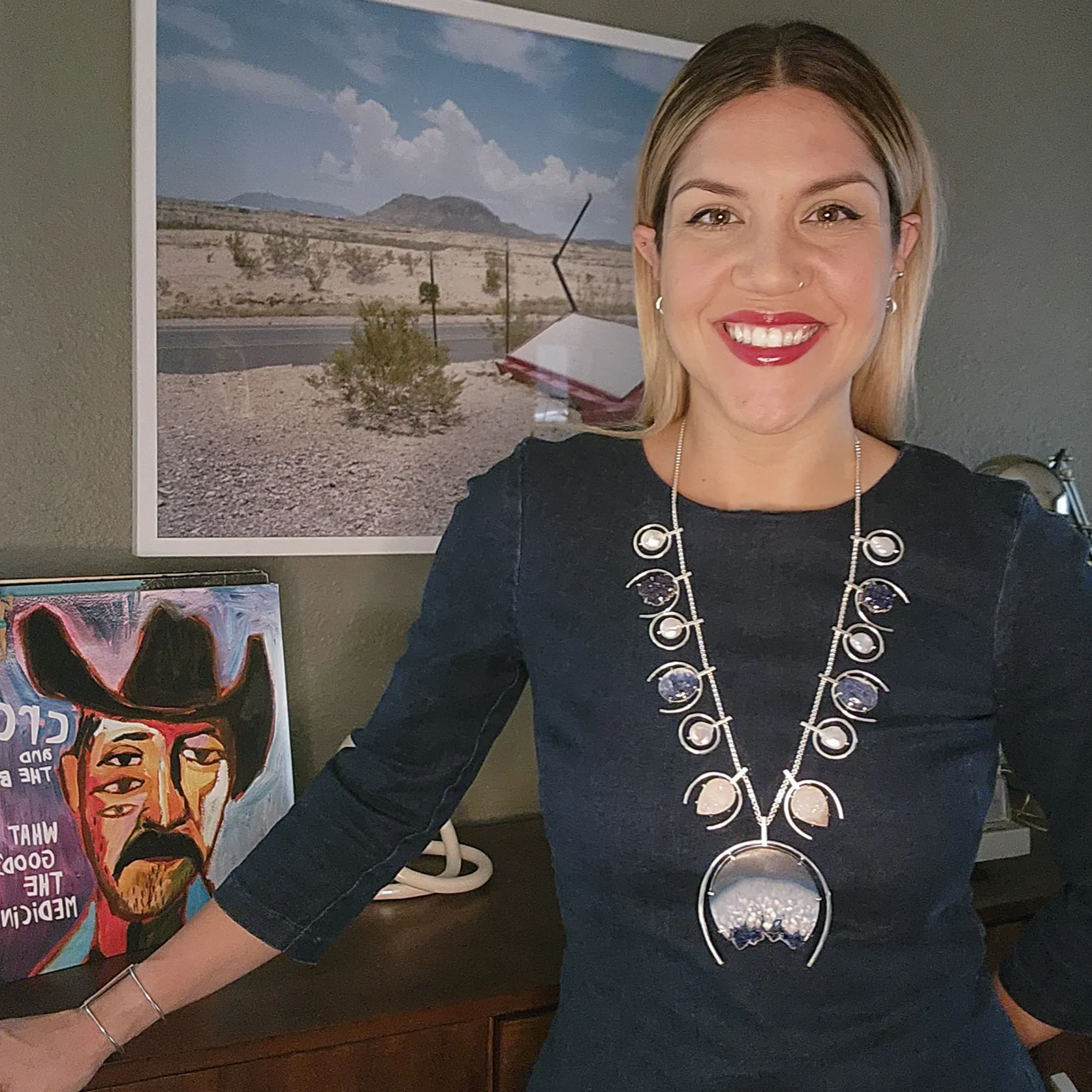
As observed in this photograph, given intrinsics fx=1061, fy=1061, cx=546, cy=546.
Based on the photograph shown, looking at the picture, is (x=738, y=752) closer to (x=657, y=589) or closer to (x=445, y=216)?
(x=657, y=589)

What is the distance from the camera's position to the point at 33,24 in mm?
1165

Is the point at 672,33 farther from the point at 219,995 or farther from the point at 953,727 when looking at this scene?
the point at 219,995

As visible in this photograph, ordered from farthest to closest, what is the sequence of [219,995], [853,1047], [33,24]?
[33,24]
[219,995]
[853,1047]

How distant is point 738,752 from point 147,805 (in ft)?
2.11

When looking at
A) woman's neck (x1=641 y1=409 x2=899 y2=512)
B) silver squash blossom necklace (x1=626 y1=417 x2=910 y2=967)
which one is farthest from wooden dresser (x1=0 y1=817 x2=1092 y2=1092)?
woman's neck (x1=641 y1=409 x2=899 y2=512)

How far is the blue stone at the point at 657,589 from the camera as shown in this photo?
986 mm

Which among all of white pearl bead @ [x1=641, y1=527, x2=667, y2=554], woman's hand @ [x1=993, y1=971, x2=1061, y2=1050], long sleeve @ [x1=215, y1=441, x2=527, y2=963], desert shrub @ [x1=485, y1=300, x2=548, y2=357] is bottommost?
woman's hand @ [x1=993, y1=971, x2=1061, y2=1050]

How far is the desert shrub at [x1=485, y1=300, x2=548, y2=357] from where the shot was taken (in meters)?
1.40

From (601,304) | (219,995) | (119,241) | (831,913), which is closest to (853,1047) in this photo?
(831,913)

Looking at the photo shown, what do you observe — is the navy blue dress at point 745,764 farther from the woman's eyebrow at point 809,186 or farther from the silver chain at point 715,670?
the woman's eyebrow at point 809,186

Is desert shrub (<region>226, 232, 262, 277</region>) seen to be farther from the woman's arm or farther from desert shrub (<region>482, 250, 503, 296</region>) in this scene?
the woman's arm

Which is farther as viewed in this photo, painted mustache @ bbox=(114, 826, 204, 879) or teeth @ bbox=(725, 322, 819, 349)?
painted mustache @ bbox=(114, 826, 204, 879)

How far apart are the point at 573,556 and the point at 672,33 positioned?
0.89m

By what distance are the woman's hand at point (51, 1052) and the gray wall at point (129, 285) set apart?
496 millimetres
